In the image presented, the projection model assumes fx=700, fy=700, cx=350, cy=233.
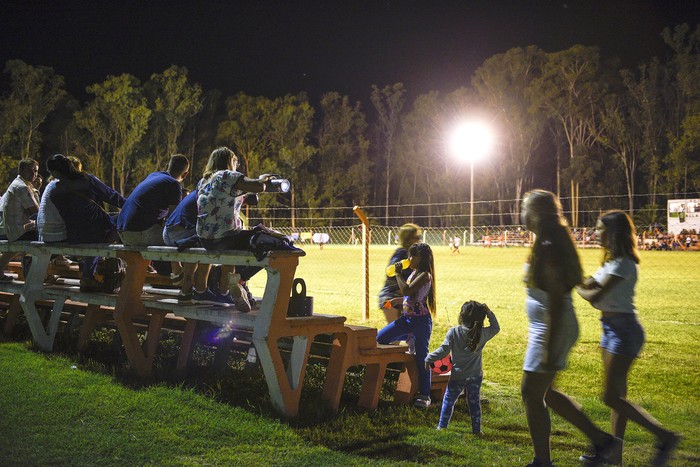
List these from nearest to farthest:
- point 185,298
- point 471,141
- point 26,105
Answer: point 185,298, point 471,141, point 26,105

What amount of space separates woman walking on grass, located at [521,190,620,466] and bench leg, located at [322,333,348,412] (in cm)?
157

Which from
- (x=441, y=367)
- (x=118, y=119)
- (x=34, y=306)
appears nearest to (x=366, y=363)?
(x=441, y=367)

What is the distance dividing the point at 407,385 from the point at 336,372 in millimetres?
686

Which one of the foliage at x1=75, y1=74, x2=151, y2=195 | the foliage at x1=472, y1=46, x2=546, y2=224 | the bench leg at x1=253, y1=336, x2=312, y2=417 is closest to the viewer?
the bench leg at x1=253, y1=336, x2=312, y2=417

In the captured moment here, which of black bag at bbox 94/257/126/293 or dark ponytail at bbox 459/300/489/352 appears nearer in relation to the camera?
dark ponytail at bbox 459/300/489/352

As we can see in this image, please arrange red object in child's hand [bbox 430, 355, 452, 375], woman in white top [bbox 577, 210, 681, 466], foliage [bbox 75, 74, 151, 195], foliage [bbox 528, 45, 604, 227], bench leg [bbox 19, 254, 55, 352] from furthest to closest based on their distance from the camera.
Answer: foliage [bbox 528, 45, 604, 227] → foliage [bbox 75, 74, 151, 195] → bench leg [bbox 19, 254, 55, 352] → red object in child's hand [bbox 430, 355, 452, 375] → woman in white top [bbox 577, 210, 681, 466]

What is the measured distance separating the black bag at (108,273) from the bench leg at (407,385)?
2891 mm

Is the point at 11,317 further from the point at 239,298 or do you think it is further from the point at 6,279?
the point at 239,298

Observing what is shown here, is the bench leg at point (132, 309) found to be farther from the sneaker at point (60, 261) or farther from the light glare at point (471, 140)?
the light glare at point (471, 140)

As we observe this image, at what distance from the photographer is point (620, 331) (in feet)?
13.4

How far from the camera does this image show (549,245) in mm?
3719

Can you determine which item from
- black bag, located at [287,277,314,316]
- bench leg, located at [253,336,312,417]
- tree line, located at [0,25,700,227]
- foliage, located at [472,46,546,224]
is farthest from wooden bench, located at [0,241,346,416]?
foliage, located at [472,46,546,224]

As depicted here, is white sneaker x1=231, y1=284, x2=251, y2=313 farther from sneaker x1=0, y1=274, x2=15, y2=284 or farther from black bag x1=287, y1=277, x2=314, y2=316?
sneaker x1=0, y1=274, x2=15, y2=284

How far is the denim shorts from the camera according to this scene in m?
4.06
